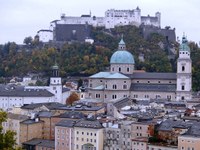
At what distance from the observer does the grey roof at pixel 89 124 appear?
36.6m

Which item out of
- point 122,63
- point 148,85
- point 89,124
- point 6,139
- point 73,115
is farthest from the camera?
point 122,63

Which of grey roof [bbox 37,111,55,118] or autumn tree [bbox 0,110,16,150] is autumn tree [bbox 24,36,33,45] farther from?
autumn tree [bbox 0,110,16,150]

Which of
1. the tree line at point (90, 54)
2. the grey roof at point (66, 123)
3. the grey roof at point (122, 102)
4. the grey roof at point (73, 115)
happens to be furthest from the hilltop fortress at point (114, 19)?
the grey roof at point (66, 123)

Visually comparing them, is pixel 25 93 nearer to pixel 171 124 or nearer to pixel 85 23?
pixel 171 124

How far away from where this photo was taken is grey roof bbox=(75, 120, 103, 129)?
36.6 meters

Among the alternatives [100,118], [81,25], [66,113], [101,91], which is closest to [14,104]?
[101,91]

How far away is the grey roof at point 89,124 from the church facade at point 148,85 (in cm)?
1543

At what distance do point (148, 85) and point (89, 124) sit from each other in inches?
767

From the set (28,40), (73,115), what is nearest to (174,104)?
(73,115)

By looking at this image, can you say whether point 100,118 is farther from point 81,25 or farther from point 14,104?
point 81,25

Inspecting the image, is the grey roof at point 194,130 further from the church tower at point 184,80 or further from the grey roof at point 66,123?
the church tower at point 184,80

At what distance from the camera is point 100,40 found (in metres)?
90.0

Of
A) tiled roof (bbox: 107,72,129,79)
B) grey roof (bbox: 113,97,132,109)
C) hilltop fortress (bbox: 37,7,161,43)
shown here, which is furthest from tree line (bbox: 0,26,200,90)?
grey roof (bbox: 113,97,132,109)

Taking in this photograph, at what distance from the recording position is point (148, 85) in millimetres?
55344
